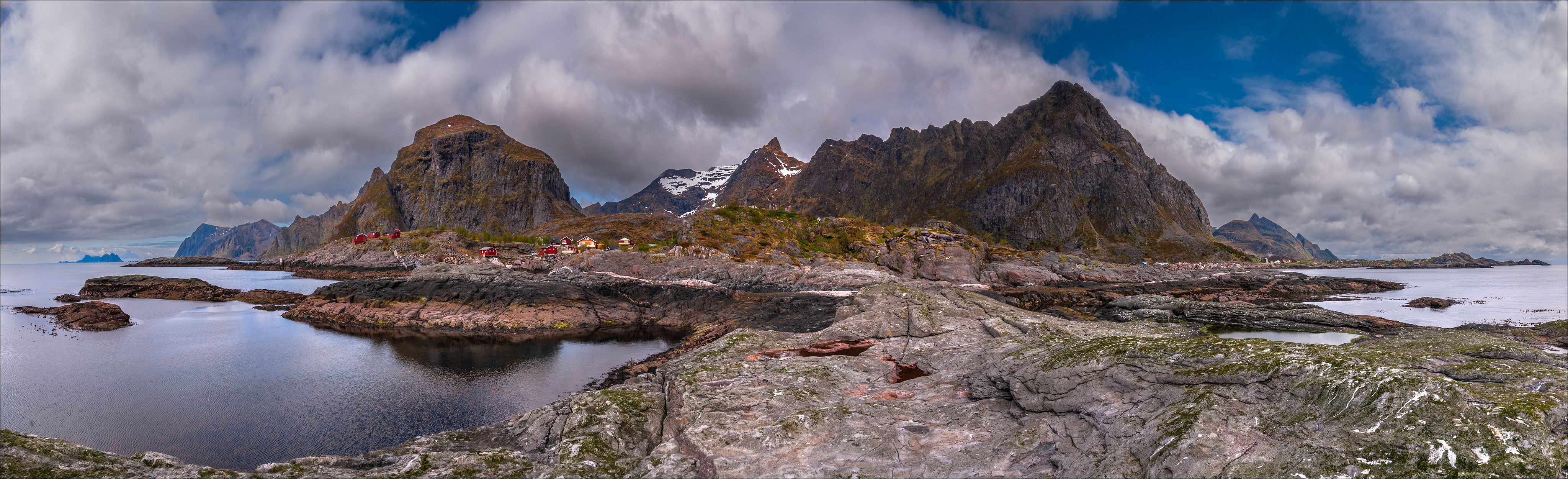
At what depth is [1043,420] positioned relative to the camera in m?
11.6

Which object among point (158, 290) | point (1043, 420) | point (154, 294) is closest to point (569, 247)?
point (158, 290)

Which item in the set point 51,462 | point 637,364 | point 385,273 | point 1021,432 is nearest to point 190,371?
point 637,364

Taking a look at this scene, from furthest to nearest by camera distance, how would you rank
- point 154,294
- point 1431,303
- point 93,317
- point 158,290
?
1. point 158,290
2. point 154,294
3. point 1431,303
4. point 93,317

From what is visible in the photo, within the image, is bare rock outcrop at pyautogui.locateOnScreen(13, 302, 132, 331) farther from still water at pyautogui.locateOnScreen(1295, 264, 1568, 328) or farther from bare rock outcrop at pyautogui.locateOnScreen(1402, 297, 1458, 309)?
bare rock outcrop at pyautogui.locateOnScreen(1402, 297, 1458, 309)

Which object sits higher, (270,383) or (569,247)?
(569,247)

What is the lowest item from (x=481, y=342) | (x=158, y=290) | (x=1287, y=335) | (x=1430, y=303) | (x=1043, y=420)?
(x=481, y=342)

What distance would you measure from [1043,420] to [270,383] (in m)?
45.6

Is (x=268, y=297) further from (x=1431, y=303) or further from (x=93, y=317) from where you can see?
(x=1431, y=303)

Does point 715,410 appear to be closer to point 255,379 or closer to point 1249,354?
point 1249,354

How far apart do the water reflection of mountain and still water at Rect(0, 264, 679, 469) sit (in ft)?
0.67

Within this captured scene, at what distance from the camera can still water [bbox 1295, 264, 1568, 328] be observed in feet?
163

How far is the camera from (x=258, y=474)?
43.7 ft

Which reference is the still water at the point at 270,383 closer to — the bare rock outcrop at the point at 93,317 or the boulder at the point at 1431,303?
the bare rock outcrop at the point at 93,317

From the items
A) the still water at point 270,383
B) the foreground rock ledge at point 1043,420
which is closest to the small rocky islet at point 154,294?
the still water at point 270,383
